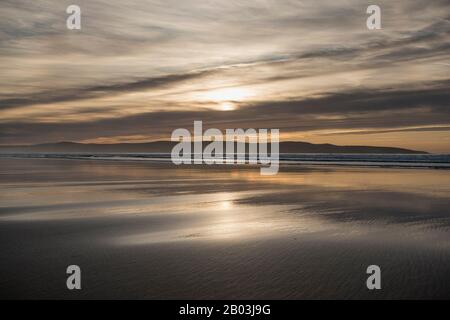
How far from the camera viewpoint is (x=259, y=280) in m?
6.44

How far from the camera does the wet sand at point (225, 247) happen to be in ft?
20.1

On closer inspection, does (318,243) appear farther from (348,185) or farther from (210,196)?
(348,185)

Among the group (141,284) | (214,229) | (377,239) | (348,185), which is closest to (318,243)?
(377,239)

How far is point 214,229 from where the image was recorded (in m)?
10.0

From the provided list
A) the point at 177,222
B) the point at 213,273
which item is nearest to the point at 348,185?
the point at 177,222

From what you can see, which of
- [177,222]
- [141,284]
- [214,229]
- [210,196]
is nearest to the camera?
[141,284]

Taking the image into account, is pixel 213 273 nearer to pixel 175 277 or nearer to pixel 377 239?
pixel 175 277

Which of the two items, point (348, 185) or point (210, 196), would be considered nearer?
point (210, 196)

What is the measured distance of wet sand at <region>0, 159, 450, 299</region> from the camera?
20.1 feet

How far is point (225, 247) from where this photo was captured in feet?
27.2

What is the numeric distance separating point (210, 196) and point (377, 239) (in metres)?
8.02

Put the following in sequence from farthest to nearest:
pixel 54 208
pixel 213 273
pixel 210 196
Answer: pixel 210 196, pixel 54 208, pixel 213 273
